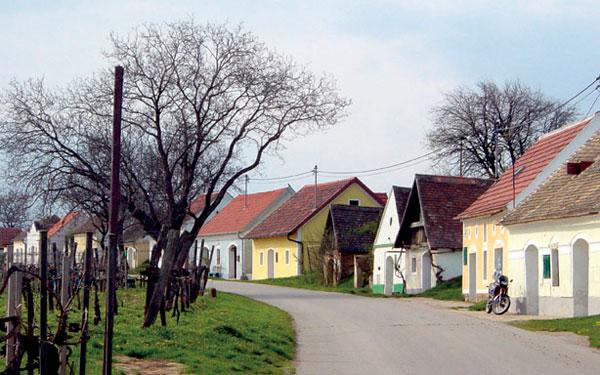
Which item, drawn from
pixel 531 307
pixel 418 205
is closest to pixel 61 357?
pixel 531 307

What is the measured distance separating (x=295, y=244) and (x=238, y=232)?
30.5ft

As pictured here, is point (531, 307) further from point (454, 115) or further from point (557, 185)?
point (454, 115)

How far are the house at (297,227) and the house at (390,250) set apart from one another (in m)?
8.98

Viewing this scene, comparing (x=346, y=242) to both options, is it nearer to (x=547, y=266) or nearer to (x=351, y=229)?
(x=351, y=229)

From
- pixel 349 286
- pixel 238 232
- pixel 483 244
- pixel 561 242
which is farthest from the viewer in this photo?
pixel 238 232

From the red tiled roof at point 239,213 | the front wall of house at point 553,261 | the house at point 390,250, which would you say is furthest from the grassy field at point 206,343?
the red tiled roof at point 239,213

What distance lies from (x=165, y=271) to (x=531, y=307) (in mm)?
14511

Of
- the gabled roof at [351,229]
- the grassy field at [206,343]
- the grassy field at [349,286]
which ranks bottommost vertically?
the grassy field at [349,286]

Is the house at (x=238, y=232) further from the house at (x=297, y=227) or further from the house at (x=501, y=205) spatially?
the house at (x=501, y=205)

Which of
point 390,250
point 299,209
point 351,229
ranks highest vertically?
point 299,209

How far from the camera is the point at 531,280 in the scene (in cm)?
2558

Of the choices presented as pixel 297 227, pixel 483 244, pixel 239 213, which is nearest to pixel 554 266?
pixel 483 244

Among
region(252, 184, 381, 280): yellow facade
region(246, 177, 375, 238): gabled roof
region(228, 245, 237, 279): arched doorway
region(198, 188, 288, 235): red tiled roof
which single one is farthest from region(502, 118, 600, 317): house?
region(228, 245, 237, 279): arched doorway

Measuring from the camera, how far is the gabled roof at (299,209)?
5463 cm
